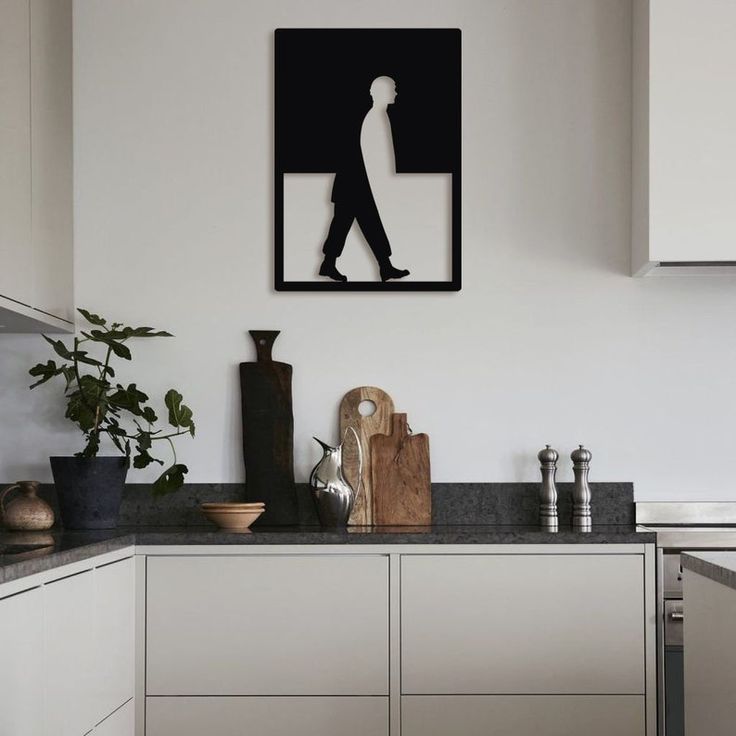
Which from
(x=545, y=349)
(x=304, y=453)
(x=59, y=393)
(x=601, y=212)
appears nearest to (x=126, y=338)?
(x=59, y=393)

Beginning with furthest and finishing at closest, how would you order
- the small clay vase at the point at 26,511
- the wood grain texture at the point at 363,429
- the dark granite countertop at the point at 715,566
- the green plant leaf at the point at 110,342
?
the wood grain texture at the point at 363,429
the green plant leaf at the point at 110,342
the small clay vase at the point at 26,511
the dark granite countertop at the point at 715,566

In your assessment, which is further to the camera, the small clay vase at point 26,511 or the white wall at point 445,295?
the white wall at point 445,295

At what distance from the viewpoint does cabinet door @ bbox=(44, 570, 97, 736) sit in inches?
92.9

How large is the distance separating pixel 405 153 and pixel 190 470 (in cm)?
121

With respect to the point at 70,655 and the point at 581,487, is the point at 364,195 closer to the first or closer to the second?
the point at 581,487

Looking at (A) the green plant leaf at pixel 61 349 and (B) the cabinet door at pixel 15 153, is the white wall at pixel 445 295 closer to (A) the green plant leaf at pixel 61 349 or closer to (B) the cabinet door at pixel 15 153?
(A) the green plant leaf at pixel 61 349

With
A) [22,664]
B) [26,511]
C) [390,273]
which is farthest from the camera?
[390,273]

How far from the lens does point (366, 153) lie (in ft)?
11.7

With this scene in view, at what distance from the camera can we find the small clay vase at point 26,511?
3195 mm

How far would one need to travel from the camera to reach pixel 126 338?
3.37 meters

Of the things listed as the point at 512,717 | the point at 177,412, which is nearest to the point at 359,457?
the point at 177,412

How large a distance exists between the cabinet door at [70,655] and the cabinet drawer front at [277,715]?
1.38 feet

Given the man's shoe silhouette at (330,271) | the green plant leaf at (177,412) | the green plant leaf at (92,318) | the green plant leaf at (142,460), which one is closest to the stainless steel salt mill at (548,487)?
the man's shoe silhouette at (330,271)

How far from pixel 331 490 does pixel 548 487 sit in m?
0.67
